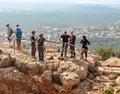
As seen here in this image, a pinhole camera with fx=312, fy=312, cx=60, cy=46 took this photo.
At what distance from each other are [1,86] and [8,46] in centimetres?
664

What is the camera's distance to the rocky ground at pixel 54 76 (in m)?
22.8

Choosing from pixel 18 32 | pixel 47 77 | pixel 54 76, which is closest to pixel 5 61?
pixel 47 77

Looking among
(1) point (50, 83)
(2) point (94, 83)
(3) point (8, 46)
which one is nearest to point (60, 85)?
(1) point (50, 83)

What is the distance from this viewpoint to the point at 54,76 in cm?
2370

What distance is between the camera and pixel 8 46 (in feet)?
102

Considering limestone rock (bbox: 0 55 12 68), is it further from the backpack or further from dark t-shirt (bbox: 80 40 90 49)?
dark t-shirt (bbox: 80 40 90 49)

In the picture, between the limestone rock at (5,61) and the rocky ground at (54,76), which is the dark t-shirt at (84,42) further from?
the limestone rock at (5,61)

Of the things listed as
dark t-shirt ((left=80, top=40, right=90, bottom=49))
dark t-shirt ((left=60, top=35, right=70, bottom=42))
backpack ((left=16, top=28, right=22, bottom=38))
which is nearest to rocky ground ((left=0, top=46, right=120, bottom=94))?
dark t-shirt ((left=80, top=40, right=90, bottom=49))

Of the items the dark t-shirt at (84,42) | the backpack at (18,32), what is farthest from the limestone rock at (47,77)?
the backpack at (18,32)

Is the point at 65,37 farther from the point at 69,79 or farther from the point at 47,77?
the point at 69,79

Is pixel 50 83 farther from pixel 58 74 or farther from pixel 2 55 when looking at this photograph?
pixel 2 55

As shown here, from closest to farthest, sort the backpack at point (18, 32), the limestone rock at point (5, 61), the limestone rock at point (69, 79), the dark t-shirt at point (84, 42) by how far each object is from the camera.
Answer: the limestone rock at point (69, 79), the limestone rock at point (5, 61), the dark t-shirt at point (84, 42), the backpack at point (18, 32)

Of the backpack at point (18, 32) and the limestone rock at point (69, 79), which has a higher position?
the backpack at point (18, 32)

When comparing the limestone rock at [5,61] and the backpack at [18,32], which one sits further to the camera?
the backpack at [18,32]
